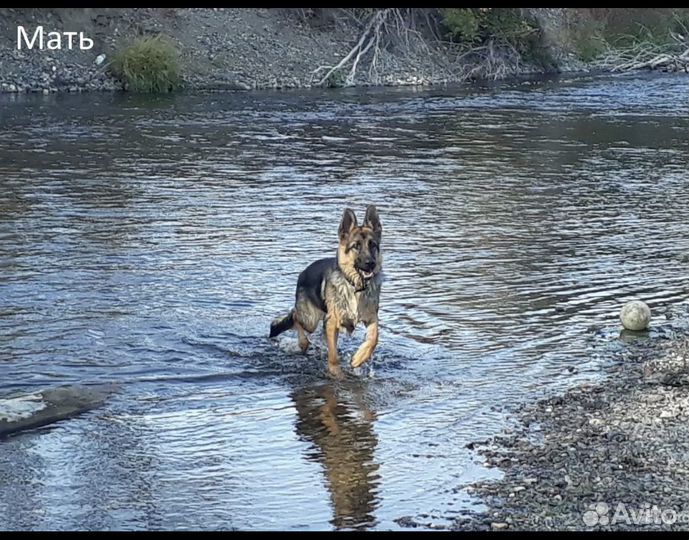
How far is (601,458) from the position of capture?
27.3 feet

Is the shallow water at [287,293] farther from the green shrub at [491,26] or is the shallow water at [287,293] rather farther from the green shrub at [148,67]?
the green shrub at [491,26]

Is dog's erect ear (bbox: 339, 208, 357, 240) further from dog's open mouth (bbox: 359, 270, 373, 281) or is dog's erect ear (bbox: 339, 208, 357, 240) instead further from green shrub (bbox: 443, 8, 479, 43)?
green shrub (bbox: 443, 8, 479, 43)

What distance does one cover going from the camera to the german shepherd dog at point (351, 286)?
1076 cm

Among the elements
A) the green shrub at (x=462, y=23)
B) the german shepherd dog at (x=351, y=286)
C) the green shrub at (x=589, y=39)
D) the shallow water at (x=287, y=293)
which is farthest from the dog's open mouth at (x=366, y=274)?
the green shrub at (x=589, y=39)

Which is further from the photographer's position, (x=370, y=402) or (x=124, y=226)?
(x=124, y=226)

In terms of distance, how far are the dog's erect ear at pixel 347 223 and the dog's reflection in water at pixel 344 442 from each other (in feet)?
4.03

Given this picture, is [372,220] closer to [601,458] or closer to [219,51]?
[601,458]

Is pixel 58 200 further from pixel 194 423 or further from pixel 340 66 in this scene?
pixel 340 66

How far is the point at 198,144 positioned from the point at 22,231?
9186 millimetres

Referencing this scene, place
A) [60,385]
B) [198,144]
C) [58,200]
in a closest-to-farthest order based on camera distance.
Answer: [60,385]
[58,200]
[198,144]

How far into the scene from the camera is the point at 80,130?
27094 millimetres

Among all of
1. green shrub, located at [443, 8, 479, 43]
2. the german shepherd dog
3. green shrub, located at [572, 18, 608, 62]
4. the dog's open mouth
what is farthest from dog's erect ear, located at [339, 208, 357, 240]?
green shrub, located at [572, 18, 608, 62]

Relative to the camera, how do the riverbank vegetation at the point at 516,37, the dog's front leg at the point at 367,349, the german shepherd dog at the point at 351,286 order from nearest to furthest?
the german shepherd dog at the point at 351,286 → the dog's front leg at the point at 367,349 → the riverbank vegetation at the point at 516,37
